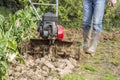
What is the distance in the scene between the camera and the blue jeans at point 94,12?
635 centimetres

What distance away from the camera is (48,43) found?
5953 millimetres

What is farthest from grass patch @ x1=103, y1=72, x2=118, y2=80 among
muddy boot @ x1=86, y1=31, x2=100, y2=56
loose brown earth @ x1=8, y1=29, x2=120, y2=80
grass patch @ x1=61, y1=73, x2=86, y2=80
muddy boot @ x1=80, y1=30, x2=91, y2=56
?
muddy boot @ x1=80, y1=30, x2=91, y2=56

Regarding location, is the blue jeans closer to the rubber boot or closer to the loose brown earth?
the rubber boot

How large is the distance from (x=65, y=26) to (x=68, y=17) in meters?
0.31

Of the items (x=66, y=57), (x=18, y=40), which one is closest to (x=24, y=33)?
(x=18, y=40)

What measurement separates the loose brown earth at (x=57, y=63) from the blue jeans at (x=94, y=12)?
53 cm

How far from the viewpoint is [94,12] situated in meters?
6.42

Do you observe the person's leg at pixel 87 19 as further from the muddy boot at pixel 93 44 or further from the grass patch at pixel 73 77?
the grass patch at pixel 73 77

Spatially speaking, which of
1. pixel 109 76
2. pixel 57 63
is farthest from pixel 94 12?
pixel 109 76

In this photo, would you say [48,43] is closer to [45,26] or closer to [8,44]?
[45,26]

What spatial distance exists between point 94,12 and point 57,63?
1161 millimetres

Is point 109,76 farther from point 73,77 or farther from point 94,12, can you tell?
point 94,12

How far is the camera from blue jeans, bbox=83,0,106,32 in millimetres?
6348

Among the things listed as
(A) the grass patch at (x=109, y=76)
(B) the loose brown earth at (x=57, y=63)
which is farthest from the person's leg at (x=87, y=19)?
(A) the grass patch at (x=109, y=76)
